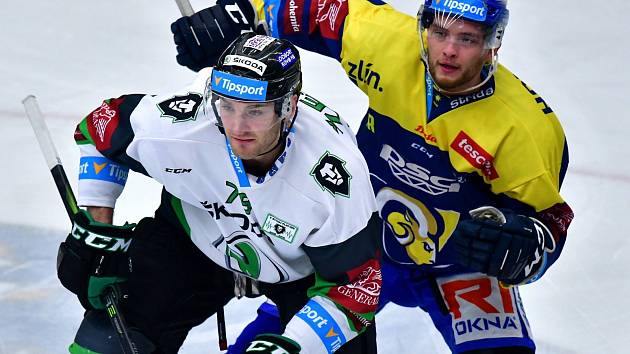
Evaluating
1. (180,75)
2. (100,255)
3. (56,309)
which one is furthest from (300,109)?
(180,75)

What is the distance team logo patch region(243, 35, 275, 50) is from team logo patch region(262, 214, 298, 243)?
438mm

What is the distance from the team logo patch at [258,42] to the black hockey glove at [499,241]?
0.70 meters

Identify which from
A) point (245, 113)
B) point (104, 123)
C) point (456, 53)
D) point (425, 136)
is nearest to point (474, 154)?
point (425, 136)

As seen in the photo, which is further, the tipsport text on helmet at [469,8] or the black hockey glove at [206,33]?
the black hockey glove at [206,33]

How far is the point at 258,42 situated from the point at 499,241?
0.80 metres

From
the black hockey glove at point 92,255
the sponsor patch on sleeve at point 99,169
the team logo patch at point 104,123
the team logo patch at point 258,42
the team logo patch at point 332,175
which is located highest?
the team logo patch at point 258,42

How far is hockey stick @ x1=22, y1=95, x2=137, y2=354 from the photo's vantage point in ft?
12.5

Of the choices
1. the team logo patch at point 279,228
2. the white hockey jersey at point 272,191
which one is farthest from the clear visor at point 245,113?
the team logo patch at point 279,228

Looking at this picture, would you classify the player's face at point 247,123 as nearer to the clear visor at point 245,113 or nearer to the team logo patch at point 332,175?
the clear visor at point 245,113

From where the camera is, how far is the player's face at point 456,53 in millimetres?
3768

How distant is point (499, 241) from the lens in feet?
11.9

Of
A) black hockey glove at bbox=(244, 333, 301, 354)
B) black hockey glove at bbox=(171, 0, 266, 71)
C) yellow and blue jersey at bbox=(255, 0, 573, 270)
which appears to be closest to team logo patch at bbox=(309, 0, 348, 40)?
yellow and blue jersey at bbox=(255, 0, 573, 270)

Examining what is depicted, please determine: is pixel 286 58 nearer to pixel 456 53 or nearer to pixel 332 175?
pixel 332 175

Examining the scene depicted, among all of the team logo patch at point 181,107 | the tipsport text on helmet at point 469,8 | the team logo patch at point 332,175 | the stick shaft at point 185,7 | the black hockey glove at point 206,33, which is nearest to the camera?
the team logo patch at point 332,175
